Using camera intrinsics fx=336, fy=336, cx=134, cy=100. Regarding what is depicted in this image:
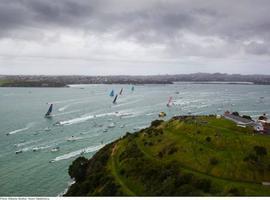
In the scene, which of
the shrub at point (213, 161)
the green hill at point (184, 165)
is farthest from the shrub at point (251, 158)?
the shrub at point (213, 161)

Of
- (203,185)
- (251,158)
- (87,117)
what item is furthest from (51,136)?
(203,185)

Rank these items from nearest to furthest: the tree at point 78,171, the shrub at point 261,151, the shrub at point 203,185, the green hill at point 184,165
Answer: the shrub at point 203,185 < the green hill at point 184,165 < the shrub at point 261,151 < the tree at point 78,171

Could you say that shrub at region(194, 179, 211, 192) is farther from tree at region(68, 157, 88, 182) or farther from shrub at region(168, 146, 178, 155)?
tree at region(68, 157, 88, 182)

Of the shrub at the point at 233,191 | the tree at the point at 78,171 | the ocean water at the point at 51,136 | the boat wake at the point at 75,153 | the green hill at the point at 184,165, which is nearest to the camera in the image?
the shrub at the point at 233,191

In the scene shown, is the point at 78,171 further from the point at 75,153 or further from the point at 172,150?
the point at 75,153

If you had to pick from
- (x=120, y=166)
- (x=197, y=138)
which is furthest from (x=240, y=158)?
(x=120, y=166)

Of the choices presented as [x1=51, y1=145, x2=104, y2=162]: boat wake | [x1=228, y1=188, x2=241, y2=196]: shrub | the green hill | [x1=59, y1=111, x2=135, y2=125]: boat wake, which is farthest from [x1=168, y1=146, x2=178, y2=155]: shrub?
[x1=59, y1=111, x2=135, y2=125]: boat wake

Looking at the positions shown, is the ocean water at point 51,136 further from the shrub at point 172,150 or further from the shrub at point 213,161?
the shrub at point 213,161

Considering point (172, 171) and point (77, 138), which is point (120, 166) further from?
point (77, 138)
